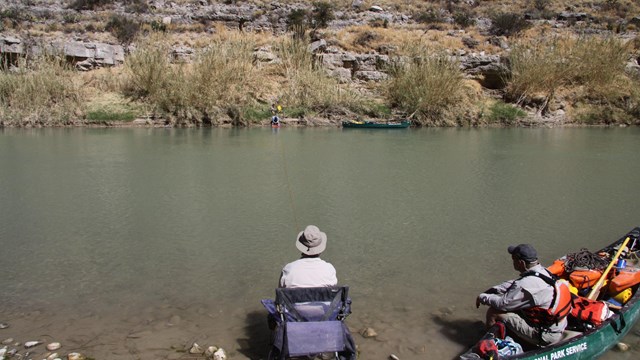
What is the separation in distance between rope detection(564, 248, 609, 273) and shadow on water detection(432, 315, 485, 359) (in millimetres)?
1057

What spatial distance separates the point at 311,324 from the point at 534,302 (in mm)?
1501

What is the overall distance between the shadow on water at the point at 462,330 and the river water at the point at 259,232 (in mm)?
17

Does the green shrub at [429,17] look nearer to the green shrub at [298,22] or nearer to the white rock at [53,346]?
the green shrub at [298,22]

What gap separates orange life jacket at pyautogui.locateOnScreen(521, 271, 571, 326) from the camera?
11.6ft

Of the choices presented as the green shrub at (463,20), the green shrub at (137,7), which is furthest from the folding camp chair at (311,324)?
the green shrub at (137,7)

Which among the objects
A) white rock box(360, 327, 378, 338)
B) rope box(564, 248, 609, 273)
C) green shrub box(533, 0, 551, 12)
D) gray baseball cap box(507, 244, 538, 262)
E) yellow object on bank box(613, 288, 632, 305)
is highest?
green shrub box(533, 0, 551, 12)

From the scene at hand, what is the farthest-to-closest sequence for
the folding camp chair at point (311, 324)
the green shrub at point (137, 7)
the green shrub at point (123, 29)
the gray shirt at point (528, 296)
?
the green shrub at point (137, 7), the green shrub at point (123, 29), the gray shirt at point (528, 296), the folding camp chair at point (311, 324)

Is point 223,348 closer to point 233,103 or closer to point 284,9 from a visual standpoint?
point 233,103

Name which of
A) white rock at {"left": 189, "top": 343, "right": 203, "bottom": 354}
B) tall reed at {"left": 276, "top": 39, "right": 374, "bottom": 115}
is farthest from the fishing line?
tall reed at {"left": 276, "top": 39, "right": 374, "bottom": 115}

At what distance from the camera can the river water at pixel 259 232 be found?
4398 millimetres

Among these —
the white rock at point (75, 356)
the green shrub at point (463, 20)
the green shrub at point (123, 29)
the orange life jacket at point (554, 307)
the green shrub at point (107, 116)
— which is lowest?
the green shrub at point (107, 116)

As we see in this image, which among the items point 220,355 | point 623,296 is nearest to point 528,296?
point 623,296

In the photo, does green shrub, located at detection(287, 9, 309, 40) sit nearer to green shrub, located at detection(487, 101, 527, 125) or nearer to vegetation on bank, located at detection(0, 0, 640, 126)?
vegetation on bank, located at detection(0, 0, 640, 126)

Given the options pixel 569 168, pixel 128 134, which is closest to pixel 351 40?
pixel 128 134
